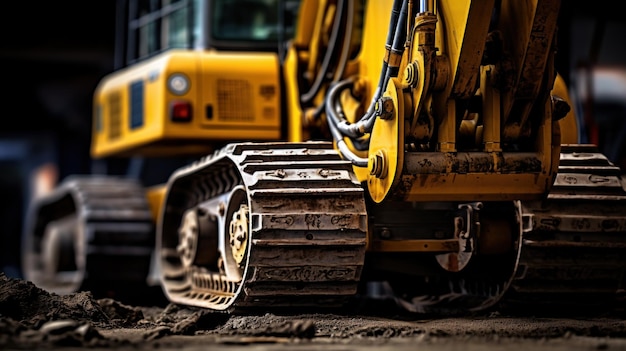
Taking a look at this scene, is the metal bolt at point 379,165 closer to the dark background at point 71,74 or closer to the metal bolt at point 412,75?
the metal bolt at point 412,75

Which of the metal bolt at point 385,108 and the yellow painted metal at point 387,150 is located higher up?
the metal bolt at point 385,108

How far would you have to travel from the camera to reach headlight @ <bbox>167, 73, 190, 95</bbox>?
8266 mm

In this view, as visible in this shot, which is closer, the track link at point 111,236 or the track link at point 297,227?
the track link at point 297,227

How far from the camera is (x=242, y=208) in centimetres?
646

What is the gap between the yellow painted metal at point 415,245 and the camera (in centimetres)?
639

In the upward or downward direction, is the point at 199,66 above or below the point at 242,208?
above

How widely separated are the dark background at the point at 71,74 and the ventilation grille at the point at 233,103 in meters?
3.42

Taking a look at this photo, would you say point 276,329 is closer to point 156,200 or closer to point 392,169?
point 392,169

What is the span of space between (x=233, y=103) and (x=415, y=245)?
2.44 meters

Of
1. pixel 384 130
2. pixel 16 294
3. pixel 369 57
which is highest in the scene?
pixel 369 57

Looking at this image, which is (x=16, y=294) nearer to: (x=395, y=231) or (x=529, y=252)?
(x=395, y=231)

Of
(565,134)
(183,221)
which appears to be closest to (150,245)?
(183,221)

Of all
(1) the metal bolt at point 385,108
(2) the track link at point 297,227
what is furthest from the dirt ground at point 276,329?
(1) the metal bolt at point 385,108

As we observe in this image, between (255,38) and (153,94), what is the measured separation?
3.28ft
